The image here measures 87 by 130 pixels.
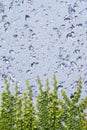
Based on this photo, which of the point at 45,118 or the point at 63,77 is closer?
the point at 45,118

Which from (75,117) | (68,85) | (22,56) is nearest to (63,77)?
(68,85)

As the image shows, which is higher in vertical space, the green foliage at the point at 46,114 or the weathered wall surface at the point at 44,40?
the weathered wall surface at the point at 44,40

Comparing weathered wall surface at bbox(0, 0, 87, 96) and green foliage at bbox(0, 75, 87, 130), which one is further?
weathered wall surface at bbox(0, 0, 87, 96)

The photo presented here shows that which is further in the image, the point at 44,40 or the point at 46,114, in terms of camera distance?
the point at 44,40

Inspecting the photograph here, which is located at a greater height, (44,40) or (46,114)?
(44,40)

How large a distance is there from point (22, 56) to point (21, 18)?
11 centimetres

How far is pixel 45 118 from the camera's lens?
99cm

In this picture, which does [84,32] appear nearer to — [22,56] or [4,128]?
[22,56]

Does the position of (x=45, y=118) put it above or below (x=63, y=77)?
below

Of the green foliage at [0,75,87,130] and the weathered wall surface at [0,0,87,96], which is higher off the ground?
the weathered wall surface at [0,0,87,96]

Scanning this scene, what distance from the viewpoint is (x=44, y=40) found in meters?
1.31

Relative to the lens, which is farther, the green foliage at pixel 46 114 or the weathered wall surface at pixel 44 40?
the weathered wall surface at pixel 44 40

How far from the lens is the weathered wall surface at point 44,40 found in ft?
4.25

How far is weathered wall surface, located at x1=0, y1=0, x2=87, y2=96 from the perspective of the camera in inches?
50.9
